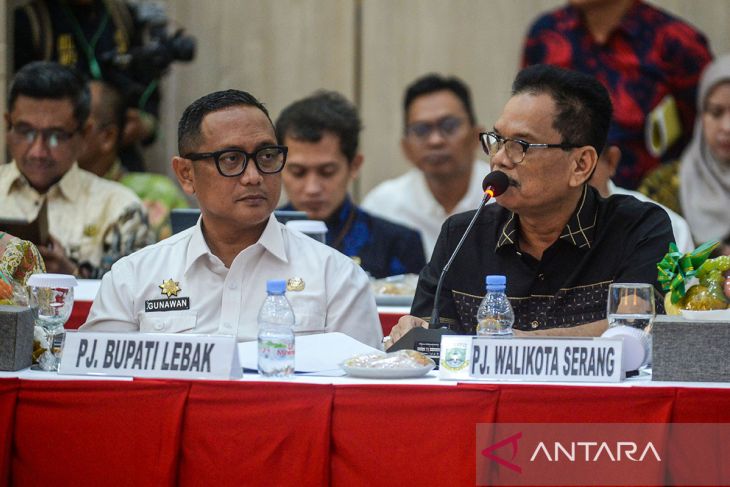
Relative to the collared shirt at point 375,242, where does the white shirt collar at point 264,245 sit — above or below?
below

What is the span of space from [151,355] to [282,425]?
26 cm

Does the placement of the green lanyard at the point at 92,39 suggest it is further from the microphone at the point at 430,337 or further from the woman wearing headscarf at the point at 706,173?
the microphone at the point at 430,337

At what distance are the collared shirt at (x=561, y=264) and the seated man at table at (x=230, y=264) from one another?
0.20 m

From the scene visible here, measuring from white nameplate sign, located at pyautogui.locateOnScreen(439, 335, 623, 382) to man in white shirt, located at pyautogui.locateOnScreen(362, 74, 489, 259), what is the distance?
2826 mm

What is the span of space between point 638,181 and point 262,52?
1.97 meters

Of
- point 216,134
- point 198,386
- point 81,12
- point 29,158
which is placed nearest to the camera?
point 198,386

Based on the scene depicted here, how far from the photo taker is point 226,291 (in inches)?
102

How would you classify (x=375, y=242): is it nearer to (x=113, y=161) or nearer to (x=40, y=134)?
(x=40, y=134)

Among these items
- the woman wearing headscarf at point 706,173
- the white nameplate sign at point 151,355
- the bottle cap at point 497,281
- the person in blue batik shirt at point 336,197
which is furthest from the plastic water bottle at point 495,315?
the woman wearing headscarf at point 706,173

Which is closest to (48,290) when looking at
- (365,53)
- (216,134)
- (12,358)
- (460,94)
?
(12,358)

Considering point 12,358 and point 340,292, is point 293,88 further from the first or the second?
point 12,358

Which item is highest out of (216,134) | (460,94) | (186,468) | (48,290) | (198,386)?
(460,94)

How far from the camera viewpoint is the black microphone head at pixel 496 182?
251 cm

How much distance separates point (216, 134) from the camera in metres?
2.59
